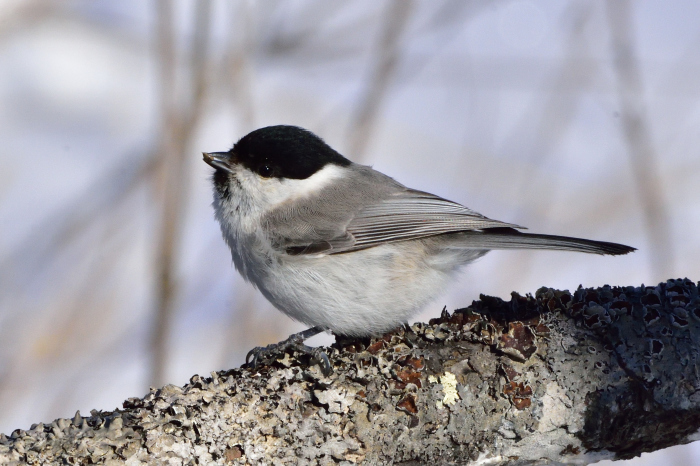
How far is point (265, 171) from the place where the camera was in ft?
8.41

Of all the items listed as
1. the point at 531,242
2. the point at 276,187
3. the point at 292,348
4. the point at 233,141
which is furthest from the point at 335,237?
the point at 233,141

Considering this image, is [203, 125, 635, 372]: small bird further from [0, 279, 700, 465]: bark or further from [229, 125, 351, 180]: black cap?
[0, 279, 700, 465]: bark

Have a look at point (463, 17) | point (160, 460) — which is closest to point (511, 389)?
point (160, 460)

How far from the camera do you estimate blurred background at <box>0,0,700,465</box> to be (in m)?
3.21

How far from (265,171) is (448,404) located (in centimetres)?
124

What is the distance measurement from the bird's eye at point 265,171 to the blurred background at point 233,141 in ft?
1.82

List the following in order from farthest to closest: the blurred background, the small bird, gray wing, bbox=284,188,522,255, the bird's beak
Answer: the blurred background
the bird's beak
gray wing, bbox=284,188,522,255
the small bird

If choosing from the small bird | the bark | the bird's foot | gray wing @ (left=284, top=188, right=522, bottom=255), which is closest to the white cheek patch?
the small bird

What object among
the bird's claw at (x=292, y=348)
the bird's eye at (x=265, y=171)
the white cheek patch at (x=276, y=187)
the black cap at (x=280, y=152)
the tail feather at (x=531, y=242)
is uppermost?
the black cap at (x=280, y=152)

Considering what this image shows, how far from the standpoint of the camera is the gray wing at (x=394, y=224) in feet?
7.89

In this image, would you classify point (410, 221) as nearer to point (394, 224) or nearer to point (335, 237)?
point (394, 224)

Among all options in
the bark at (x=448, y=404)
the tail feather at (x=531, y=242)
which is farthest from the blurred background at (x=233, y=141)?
the bark at (x=448, y=404)

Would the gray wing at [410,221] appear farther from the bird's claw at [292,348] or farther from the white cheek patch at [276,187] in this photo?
the bird's claw at [292,348]

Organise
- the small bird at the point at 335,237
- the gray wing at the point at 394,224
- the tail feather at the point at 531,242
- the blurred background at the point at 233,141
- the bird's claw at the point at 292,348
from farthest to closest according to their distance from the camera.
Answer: the blurred background at the point at 233,141, the gray wing at the point at 394,224, the small bird at the point at 335,237, the tail feather at the point at 531,242, the bird's claw at the point at 292,348
